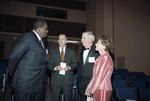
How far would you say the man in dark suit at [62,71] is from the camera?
2.14 metres

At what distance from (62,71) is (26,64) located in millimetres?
837

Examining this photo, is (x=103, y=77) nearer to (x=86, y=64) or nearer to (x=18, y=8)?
(x=86, y=64)

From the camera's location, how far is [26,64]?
4.84ft

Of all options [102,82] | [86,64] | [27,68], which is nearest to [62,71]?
[86,64]

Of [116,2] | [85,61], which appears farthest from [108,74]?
[116,2]

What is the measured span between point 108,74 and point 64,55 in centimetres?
115

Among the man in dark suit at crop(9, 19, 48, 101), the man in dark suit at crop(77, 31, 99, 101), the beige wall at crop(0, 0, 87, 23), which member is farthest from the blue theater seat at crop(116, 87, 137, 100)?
the beige wall at crop(0, 0, 87, 23)

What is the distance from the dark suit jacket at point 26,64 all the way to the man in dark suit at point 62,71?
0.62 metres

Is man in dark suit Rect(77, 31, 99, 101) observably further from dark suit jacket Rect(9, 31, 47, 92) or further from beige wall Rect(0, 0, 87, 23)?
beige wall Rect(0, 0, 87, 23)

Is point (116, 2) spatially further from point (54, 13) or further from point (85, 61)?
point (85, 61)

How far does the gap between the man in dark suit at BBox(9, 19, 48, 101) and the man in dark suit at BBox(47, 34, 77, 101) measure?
22.5 inches

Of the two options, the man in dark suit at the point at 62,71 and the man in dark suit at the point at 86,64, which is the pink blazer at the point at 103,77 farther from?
the man in dark suit at the point at 62,71

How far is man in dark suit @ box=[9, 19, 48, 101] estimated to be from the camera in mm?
1446

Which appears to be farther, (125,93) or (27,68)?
(125,93)
